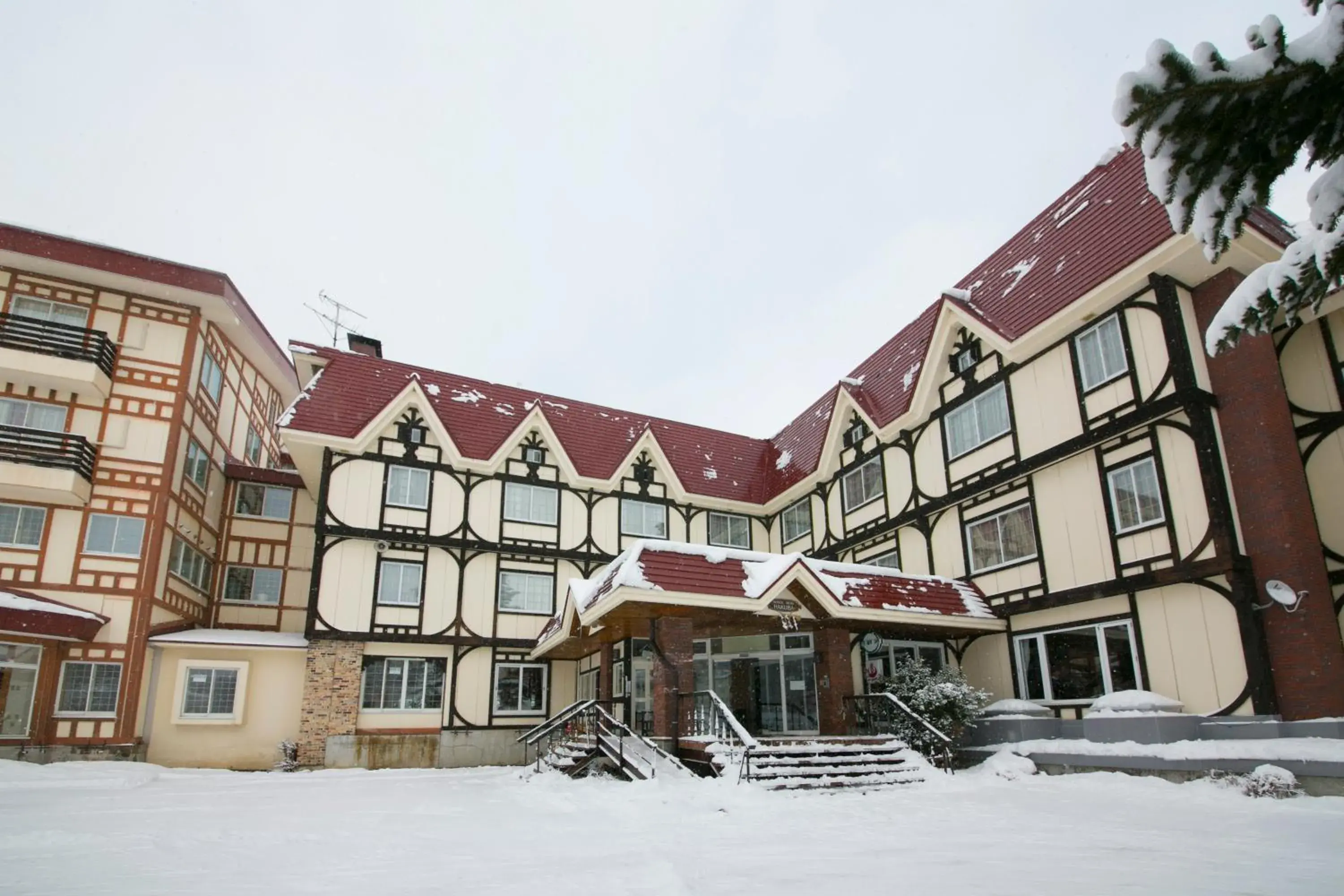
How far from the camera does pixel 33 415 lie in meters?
20.6

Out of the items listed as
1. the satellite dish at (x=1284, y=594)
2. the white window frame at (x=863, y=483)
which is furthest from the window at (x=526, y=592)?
the satellite dish at (x=1284, y=594)

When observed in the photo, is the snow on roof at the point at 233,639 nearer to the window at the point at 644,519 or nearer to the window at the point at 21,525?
the window at the point at 21,525

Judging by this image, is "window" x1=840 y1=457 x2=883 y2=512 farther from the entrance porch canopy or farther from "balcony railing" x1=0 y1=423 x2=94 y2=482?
"balcony railing" x1=0 y1=423 x2=94 y2=482

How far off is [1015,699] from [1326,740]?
19.4 feet

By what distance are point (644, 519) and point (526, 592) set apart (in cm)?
474

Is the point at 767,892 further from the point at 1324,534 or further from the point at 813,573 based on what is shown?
the point at 1324,534

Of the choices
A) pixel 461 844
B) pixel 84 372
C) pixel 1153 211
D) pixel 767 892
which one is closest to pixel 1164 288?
pixel 1153 211

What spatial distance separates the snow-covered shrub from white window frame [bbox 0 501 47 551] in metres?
20.9

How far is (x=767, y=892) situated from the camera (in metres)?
6.19

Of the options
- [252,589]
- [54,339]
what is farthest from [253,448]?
[54,339]

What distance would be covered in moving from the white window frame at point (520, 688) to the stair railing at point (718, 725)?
9.83 meters

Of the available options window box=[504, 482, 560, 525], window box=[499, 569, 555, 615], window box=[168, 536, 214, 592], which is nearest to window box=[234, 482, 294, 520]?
window box=[168, 536, 214, 592]

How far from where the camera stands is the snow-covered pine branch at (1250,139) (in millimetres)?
3588

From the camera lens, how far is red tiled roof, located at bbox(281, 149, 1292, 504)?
53.4ft
